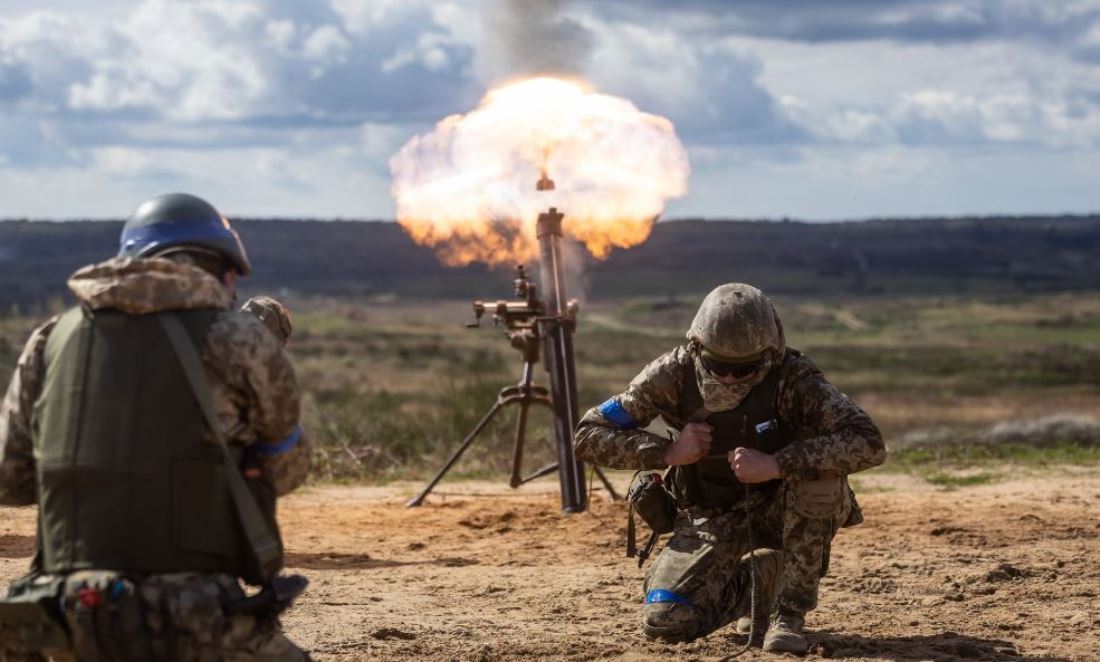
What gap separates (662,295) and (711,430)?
91.7m

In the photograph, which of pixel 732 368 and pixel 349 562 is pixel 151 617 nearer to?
pixel 732 368

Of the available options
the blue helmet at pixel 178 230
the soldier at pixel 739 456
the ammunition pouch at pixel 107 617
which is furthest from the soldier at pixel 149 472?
the soldier at pixel 739 456

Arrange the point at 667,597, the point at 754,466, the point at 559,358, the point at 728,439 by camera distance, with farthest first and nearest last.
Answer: the point at 559,358, the point at 728,439, the point at 667,597, the point at 754,466

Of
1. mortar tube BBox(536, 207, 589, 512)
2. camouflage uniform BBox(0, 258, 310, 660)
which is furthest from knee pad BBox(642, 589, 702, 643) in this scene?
mortar tube BBox(536, 207, 589, 512)

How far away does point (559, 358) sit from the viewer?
12148mm

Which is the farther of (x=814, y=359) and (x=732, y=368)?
(x=814, y=359)

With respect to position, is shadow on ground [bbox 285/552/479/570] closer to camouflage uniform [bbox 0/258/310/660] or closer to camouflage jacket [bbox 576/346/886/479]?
camouflage jacket [bbox 576/346/886/479]

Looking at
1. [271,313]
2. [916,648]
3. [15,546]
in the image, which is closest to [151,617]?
[916,648]

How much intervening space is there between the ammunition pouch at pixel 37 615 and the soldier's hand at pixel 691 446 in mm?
3007

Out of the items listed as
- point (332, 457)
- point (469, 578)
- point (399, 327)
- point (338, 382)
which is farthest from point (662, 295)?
point (469, 578)

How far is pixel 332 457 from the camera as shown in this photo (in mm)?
15898

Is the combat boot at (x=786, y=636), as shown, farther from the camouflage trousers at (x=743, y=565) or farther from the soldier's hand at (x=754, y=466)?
the soldier's hand at (x=754, y=466)

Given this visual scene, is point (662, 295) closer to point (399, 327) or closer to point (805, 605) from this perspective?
point (399, 327)

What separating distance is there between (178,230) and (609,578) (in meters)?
4.61
